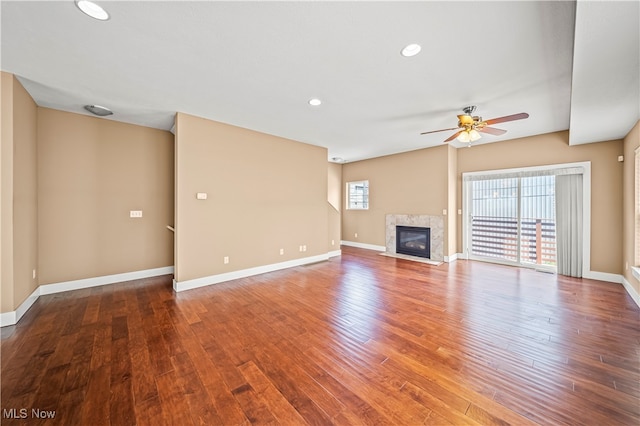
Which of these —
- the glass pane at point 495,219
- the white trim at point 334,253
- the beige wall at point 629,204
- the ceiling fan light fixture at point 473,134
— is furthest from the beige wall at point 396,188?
the beige wall at point 629,204

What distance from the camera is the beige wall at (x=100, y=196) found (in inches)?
150

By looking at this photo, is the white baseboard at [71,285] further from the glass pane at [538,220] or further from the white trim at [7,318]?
the glass pane at [538,220]

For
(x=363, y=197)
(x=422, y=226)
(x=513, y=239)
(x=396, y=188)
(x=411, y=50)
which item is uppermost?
(x=411, y=50)

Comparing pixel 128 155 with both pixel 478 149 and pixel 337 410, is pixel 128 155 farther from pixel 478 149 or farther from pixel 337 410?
pixel 478 149

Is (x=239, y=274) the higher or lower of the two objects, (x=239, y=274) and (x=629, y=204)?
the lower

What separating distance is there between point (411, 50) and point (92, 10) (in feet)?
8.79

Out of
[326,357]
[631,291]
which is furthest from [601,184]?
[326,357]

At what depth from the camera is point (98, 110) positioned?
380 cm

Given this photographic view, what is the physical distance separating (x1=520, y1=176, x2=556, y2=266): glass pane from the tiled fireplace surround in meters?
1.64

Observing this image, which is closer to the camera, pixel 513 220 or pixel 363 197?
pixel 513 220

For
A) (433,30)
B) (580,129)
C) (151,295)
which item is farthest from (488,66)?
(151,295)

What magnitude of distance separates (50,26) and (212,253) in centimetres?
331

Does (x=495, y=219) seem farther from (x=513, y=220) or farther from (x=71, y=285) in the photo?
(x=71, y=285)

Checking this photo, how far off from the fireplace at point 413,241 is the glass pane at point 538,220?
196cm
